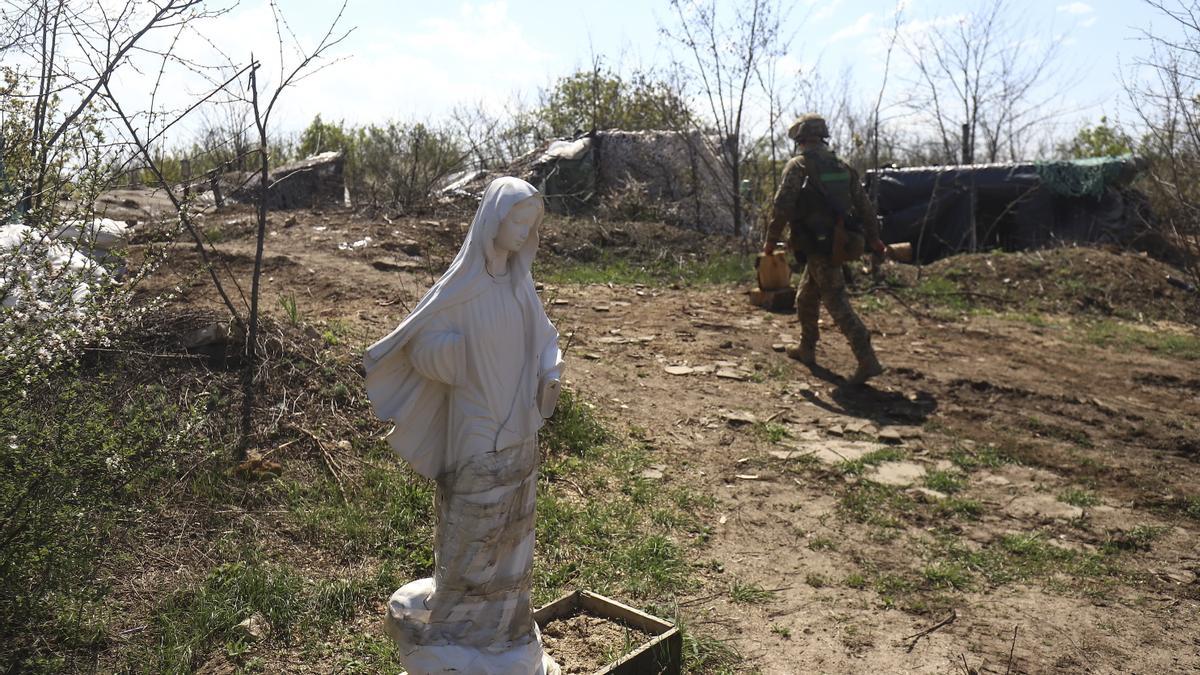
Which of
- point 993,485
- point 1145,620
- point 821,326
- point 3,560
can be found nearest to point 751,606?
point 1145,620

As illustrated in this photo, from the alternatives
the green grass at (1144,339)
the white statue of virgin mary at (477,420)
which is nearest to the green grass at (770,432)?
the white statue of virgin mary at (477,420)

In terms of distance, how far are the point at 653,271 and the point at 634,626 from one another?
8.01 metres

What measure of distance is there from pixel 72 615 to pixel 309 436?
193cm

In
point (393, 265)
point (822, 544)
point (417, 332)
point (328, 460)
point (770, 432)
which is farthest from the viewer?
point (393, 265)

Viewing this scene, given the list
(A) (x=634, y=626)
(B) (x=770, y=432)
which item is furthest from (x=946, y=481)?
(A) (x=634, y=626)

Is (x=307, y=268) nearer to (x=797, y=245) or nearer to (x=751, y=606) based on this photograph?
(x=797, y=245)

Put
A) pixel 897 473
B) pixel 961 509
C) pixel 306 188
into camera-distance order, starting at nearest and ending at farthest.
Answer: pixel 961 509 → pixel 897 473 → pixel 306 188

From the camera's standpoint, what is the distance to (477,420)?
10.2 feet

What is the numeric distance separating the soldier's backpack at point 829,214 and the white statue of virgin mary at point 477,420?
507 centimetres

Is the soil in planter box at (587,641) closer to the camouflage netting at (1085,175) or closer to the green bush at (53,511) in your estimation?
the green bush at (53,511)

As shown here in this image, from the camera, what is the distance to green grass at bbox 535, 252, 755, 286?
11.1m

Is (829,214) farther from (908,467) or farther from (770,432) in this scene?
(908,467)

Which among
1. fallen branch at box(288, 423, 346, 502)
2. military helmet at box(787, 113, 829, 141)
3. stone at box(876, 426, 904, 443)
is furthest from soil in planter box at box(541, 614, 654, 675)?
military helmet at box(787, 113, 829, 141)

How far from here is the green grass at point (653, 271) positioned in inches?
439
